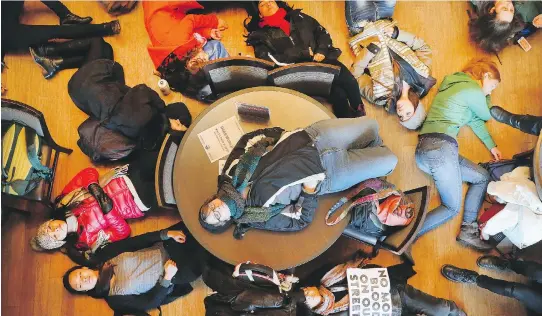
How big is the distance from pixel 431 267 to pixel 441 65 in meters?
1.53

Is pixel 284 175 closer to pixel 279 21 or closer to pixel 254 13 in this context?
pixel 279 21

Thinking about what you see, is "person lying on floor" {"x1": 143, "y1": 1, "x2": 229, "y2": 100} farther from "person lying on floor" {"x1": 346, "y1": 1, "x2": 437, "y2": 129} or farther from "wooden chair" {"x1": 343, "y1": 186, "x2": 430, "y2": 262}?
"wooden chair" {"x1": 343, "y1": 186, "x2": 430, "y2": 262}

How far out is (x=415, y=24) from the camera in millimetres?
3977

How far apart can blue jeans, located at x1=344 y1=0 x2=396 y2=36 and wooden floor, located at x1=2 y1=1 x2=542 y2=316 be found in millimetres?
201

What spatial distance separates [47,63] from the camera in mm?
3830

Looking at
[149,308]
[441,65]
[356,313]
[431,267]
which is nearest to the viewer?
[356,313]

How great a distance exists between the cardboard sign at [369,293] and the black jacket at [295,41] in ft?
4.91

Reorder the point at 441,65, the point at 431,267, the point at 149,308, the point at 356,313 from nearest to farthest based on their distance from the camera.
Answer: the point at 356,313
the point at 149,308
the point at 431,267
the point at 441,65

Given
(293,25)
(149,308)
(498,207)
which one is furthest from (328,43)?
(149,308)

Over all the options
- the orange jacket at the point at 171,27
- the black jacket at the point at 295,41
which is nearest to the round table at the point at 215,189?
the black jacket at the point at 295,41

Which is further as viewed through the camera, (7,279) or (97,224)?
(7,279)

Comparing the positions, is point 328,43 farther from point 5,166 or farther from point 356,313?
point 5,166

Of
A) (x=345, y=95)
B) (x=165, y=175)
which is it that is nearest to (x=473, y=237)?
Answer: (x=345, y=95)

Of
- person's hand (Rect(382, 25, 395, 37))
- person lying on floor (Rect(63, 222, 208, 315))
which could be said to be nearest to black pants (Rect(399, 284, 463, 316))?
person lying on floor (Rect(63, 222, 208, 315))
